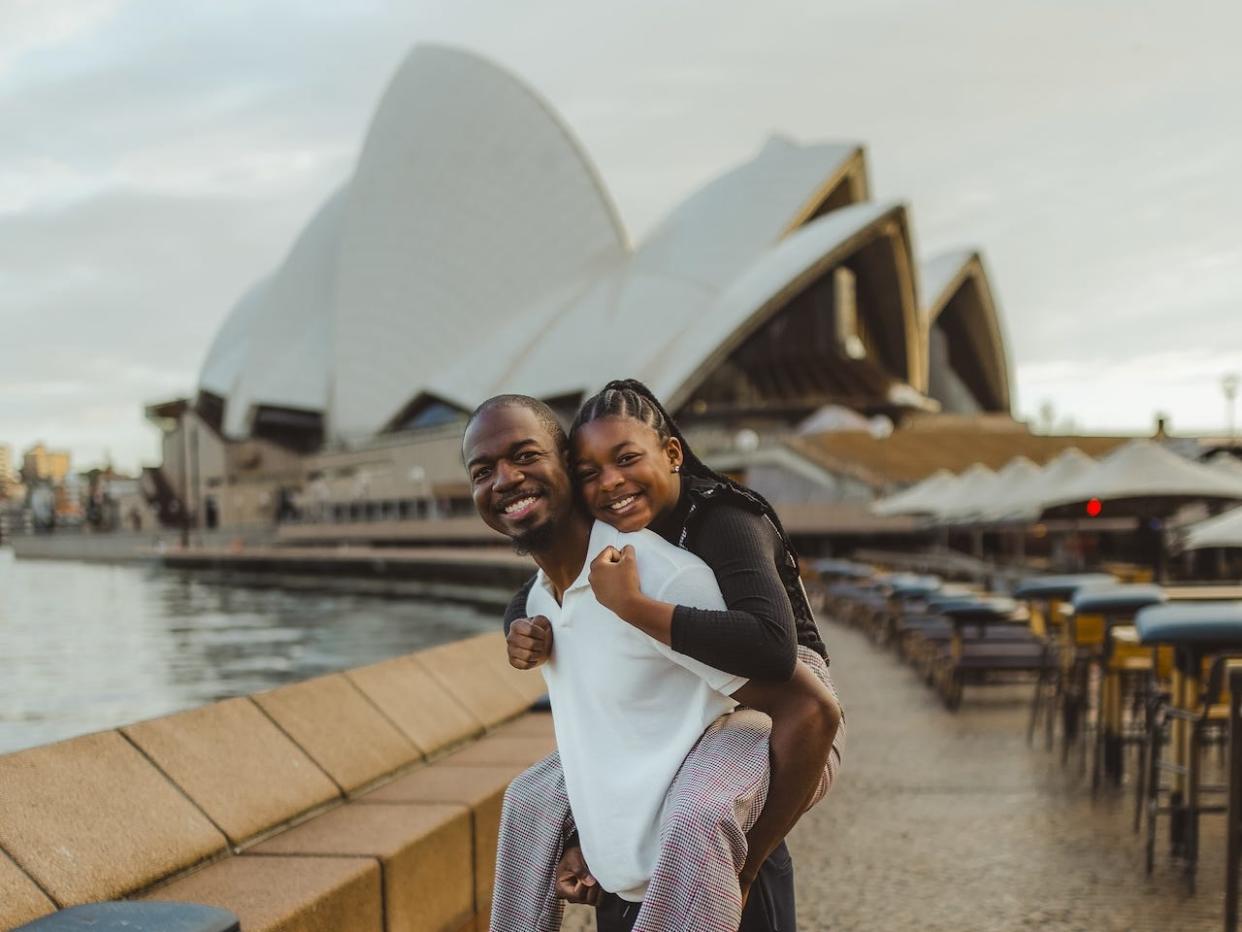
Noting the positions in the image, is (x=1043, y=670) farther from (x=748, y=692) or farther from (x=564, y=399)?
(x=564, y=399)

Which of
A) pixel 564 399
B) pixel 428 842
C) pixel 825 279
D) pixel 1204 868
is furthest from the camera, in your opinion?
pixel 564 399

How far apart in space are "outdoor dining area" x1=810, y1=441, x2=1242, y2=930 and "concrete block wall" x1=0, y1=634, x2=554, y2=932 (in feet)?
5.42

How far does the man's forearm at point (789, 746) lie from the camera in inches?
55.2

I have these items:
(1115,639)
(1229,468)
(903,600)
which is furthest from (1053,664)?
(1229,468)

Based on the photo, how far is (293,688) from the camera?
311 centimetres

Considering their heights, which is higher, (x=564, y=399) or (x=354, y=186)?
(x=354, y=186)

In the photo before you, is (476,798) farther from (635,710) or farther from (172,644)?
(172,644)

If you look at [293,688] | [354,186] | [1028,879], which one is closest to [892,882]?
[1028,879]

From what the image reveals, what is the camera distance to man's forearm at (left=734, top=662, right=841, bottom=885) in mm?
1401

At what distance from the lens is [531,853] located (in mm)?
1559

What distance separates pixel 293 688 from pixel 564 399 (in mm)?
37696

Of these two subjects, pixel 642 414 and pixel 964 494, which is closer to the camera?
pixel 642 414

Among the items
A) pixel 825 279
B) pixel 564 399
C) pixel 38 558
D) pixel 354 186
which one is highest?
pixel 354 186

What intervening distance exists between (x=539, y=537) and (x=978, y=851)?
97.7 inches
